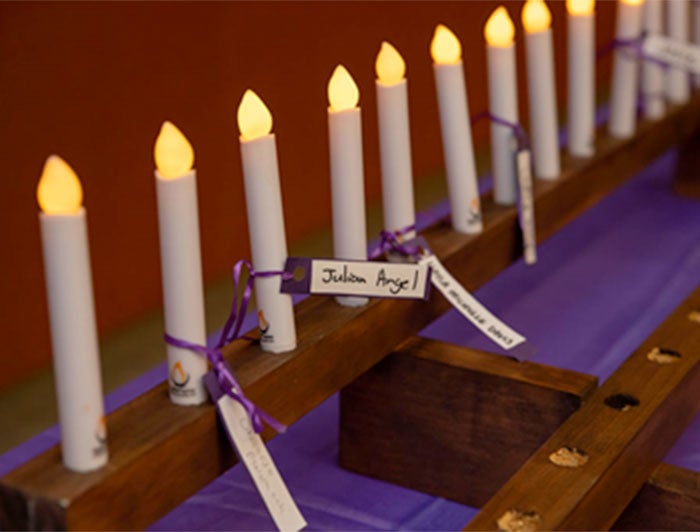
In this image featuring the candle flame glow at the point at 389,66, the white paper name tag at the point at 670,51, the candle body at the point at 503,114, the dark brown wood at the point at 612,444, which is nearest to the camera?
the dark brown wood at the point at 612,444

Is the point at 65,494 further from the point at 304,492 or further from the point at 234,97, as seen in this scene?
the point at 234,97

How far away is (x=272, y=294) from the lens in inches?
39.5

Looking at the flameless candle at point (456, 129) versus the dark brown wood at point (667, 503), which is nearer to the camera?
the dark brown wood at point (667, 503)

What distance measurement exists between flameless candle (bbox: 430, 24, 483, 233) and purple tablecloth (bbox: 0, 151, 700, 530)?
209 mm

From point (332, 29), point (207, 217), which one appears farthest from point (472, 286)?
point (332, 29)

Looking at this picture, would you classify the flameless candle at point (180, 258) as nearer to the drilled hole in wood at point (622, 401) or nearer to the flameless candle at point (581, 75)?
the drilled hole in wood at point (622, 401)

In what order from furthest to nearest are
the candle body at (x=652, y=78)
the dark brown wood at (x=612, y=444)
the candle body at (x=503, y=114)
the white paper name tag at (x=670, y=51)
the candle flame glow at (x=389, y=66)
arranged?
the candle body at (x=652, y=78) < the white paper name tag at (x=670, y=51) < the candle body at (x=503, y=114) < the candle flame glow at (x=389, y=66) < the dark brown wood at (x=612, y=444)

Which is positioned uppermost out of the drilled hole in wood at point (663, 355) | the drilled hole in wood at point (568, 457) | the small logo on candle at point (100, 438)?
the small logo on candle at point (100, 438)

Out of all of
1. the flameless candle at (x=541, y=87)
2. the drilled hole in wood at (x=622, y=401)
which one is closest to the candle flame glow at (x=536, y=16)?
the flameless candle at (x=541, y=87)

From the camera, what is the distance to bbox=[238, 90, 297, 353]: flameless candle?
94 centimetres

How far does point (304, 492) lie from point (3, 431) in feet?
1.75

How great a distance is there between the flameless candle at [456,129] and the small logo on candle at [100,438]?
0.57m

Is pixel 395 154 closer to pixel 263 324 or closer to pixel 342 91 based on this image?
pixel 342 91

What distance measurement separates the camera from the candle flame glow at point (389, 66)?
1124 mm
